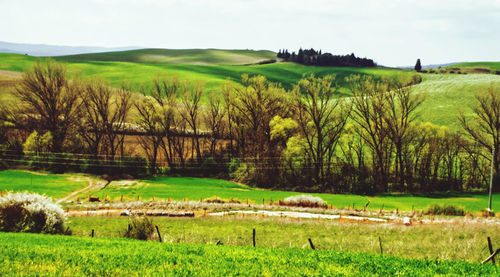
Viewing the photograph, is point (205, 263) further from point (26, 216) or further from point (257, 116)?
point (257, 116)

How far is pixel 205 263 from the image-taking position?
15.0m

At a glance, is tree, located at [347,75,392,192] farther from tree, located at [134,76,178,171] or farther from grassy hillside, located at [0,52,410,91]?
grassy hillside, located at [0,52,410,91]

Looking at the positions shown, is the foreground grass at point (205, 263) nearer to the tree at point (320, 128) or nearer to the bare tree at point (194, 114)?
the tree at point (320, 128)

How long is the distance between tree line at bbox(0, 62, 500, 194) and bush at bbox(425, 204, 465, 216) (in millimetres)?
26287

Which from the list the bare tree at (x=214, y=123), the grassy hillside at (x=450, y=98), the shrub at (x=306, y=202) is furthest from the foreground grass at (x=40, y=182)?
the grassy hillside at (x=450, y=98)

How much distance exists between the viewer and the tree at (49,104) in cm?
Result: 8156

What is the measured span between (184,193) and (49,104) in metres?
45.8

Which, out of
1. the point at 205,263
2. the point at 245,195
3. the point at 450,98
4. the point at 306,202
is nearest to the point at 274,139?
the point at 245,195

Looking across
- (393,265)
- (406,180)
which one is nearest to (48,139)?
(406,180)

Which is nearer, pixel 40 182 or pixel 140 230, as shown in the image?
pixel 140 230

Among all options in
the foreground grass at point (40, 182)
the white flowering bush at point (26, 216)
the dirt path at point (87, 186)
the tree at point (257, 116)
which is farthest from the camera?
the tree at point (257, 116)

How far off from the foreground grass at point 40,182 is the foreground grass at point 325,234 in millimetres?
22707

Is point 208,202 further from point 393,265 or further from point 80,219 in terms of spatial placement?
point 393,265

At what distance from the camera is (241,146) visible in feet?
291
